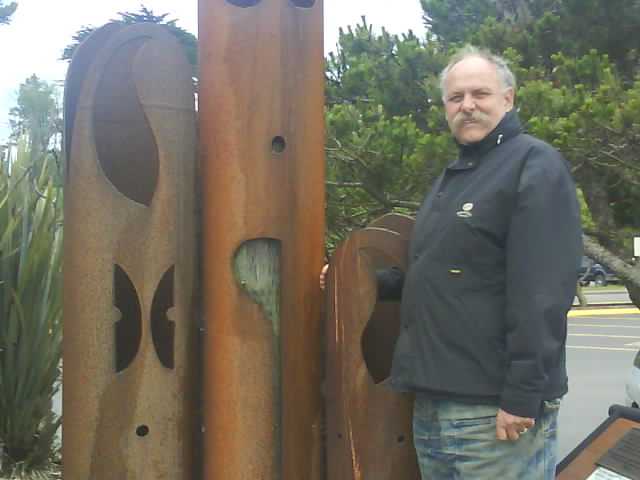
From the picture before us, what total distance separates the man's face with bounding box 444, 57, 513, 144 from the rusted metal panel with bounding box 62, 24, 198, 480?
951 millimetres

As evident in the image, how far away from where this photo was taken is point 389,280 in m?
2.44

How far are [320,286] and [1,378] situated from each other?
2.15 metres

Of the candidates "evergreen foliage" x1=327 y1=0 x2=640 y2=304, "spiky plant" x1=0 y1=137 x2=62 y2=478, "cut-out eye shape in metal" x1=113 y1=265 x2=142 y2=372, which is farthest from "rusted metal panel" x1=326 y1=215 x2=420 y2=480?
"evergreen foliage" x1=327 y1=0 x2=640 y2=304

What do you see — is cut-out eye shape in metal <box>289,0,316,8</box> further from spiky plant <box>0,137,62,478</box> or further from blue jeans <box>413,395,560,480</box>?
spiky plant <box>0,137,62,478</box>

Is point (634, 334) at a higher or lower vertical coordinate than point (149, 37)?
lower

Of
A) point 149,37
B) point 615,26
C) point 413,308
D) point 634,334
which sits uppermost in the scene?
point 615,26

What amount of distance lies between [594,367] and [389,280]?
27.0 feet

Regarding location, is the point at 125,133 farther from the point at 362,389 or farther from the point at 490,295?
the point at 490,295

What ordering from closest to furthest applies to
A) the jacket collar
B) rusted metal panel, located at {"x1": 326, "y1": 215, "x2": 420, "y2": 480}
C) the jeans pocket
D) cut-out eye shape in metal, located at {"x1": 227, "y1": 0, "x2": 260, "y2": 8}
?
the jeans pocket
the jacket collar
rusted metal panel, located at {"x1": 326, "y1": 215, "x2": 420, "y2": 480}
cut-out eye shape in metal, located at {"x1": 227, "y1": 0, "x2": 260, "y2": 8}

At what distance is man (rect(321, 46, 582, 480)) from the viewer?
186 centimetres

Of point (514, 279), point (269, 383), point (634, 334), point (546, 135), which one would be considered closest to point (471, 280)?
point (514, 279)

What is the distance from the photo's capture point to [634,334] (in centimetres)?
1355

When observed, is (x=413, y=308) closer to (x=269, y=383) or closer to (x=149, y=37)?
(x=269, y=383)

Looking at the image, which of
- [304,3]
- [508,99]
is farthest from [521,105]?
[508,99]
